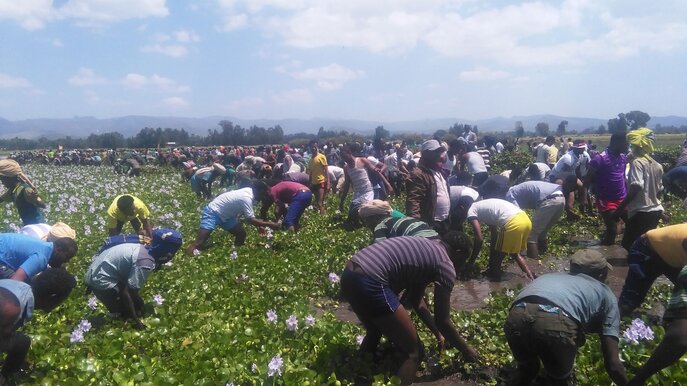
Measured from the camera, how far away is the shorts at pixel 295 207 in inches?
418

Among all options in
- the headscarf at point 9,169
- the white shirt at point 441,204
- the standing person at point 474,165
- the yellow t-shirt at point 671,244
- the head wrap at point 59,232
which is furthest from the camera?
the standing person at point 474,165

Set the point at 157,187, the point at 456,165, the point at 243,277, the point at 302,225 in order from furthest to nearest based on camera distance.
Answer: the point at 157,187
the point at 456,165
the point at 302,225
the point at 243,277

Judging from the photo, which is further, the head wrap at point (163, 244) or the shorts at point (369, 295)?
the head wrap at point (163, 244)

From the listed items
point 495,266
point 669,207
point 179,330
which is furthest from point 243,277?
point 669,207

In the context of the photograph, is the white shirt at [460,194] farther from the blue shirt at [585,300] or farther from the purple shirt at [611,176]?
the blue shirt at [585,300]

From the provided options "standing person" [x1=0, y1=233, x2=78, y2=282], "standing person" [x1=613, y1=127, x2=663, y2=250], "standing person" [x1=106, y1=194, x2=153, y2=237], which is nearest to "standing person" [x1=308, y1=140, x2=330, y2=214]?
"standing person" [x1=106, y1=194, x2=153, y2=237]

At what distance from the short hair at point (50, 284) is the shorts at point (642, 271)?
524 cm

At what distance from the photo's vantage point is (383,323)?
13.4ft

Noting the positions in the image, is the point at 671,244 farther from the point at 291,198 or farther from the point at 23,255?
the point at 291,198

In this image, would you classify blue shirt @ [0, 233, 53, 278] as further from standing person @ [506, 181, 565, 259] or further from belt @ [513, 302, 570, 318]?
standing person @ [506, 181, 565, 259]

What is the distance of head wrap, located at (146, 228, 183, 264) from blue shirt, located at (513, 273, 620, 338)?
12.3 ft

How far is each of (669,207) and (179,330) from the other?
1139 centimetres

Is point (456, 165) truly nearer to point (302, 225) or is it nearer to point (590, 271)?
point (302, 225)

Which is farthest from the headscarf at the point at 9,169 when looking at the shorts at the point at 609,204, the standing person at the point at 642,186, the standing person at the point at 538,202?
the shorts at the point at 609,204
